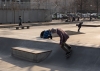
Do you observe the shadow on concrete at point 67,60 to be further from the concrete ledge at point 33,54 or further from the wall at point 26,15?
the wall at point 26,15

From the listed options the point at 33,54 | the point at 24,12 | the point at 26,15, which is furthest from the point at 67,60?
the point at 26,15

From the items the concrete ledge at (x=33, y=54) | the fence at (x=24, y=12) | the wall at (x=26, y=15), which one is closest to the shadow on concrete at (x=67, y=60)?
the concrete ledge at (x=33, y=54)

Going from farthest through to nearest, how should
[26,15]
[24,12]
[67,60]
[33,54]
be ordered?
[26,15], [24,12], [33,54], [67,60]

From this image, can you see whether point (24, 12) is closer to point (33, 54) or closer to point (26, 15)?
point (26, 15)

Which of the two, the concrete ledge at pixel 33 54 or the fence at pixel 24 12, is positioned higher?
the fence at pixel 24 12

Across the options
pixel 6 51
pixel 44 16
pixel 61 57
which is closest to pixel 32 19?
pixel 44 16

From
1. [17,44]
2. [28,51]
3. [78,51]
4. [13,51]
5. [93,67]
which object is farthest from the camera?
[17,44]

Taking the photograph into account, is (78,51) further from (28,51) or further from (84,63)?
(28,51)

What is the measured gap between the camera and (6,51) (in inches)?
528

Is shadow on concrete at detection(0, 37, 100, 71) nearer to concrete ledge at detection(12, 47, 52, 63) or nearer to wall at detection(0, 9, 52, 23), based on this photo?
concrete ledge at detection(12, 47, 52, 63)

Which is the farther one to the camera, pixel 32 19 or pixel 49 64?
pixel 32 19

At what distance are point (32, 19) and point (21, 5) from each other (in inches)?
140

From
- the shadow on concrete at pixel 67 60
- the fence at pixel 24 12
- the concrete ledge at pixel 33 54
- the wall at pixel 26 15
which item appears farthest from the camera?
the fence at pixel 24 12

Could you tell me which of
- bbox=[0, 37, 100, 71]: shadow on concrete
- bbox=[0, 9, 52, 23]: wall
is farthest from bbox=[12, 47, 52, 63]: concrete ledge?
bbox=[0, 9, 52, 23]: wall
